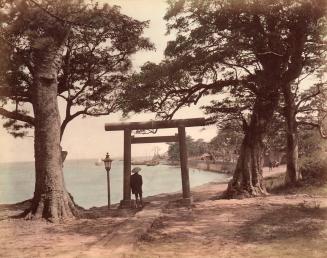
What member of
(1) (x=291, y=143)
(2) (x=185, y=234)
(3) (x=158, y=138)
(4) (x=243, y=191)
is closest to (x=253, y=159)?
(4) (x=243, y=191)

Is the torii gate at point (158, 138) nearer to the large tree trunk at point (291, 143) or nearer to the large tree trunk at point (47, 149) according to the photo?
the large tree trunk at point (47, 149)

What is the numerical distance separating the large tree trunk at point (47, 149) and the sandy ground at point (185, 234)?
801 millimetres

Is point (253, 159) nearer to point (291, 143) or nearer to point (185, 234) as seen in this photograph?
point (291, 143)

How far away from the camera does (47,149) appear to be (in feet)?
43.0

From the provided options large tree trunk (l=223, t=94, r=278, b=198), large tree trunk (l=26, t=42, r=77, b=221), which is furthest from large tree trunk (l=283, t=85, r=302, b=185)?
large tree trunk (l=26, t=42, r=77, b=221)

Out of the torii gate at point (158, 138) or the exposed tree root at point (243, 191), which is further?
the exposed tree root at point (243, 191)

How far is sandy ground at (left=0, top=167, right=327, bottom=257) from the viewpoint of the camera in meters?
7.92

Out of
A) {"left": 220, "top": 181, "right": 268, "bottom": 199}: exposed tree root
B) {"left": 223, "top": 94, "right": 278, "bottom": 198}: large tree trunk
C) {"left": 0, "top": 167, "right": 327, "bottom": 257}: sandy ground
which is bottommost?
{"left": 0, "top": 167, "right": 327, "bottom": 257}: sandy ground

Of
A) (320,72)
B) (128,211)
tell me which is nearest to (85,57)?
(128,211)

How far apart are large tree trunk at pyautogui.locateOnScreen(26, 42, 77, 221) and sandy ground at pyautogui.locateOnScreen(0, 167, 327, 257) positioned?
2.63 ft

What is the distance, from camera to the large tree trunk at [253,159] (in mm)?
17375

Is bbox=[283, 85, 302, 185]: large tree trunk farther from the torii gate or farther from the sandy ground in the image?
the sandy ground

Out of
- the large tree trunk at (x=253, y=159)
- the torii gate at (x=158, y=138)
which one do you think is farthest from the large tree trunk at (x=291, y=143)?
the torii gate at (x=158, y=138)

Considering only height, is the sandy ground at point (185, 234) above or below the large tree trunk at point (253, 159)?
below
